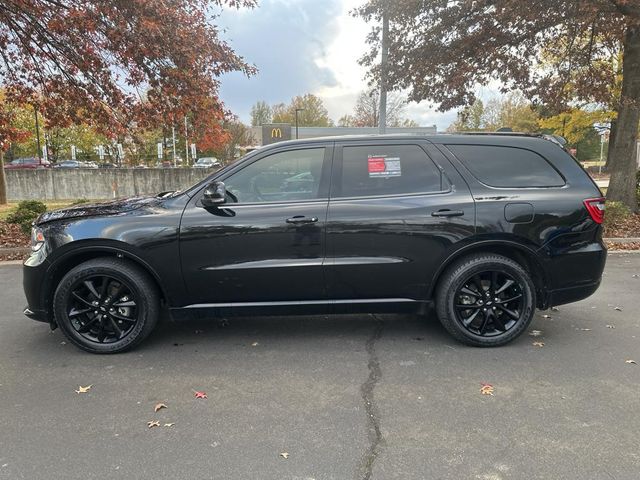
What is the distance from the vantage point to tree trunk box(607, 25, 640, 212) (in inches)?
403

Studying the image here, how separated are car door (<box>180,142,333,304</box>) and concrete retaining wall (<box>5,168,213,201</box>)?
63.2ft

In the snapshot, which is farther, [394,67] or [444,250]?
[394,67]

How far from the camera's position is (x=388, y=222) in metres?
4.08

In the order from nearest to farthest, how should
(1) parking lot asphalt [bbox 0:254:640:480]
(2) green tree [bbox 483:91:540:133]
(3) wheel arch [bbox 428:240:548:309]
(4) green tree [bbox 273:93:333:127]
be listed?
(1) parking lot asphalt [bbox 0:254:640:480] → (3) wheel arch [bbox 428:240:548:309] → (2) green tree [bbox 483:91:540:133] → (4) green tree [bbox 273:93:333:127]

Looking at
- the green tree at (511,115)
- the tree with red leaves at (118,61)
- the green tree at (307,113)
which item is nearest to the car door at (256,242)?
the tree with red leaves at (118,61)

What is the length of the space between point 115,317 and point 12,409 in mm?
1032

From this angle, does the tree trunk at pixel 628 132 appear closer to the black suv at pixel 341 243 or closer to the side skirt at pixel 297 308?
the black suv at pixel 341 243

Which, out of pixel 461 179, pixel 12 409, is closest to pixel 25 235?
pixel 12 409

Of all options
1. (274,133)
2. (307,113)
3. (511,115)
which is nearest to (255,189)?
(274,133)

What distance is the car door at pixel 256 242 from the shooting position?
403 cm

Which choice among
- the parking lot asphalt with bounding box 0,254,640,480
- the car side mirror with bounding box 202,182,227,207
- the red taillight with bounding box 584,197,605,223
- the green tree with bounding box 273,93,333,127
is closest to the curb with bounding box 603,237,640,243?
the parking lot asphalt with bounding box 0,254,640,480

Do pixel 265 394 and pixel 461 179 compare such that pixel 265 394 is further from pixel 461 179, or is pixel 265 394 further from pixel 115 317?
pixel 461 179

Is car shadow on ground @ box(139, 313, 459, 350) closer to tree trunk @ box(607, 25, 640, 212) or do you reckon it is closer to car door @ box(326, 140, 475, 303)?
car door @ box(326, 140, 475, 303)

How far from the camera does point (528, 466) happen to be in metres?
2.61
